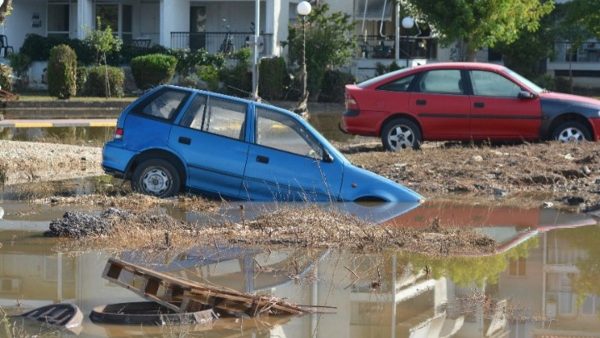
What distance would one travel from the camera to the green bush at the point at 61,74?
33531mm

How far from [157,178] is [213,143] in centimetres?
84

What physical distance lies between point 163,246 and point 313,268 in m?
1.57

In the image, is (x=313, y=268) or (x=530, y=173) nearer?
(x=313, y=268)

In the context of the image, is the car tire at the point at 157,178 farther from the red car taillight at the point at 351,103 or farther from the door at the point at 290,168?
the red car taillight at the point at 351,103

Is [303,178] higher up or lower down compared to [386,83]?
lower down

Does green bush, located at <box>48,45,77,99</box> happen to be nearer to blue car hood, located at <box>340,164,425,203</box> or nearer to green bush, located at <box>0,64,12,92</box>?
green bush, located at <box>0,64,12,92</box>

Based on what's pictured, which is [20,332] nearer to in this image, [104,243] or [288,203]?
[104,243]

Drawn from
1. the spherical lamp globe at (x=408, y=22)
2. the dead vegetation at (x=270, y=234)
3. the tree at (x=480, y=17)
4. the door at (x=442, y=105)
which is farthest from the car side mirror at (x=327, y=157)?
the spherical lamp globe at (x=408, y=22)

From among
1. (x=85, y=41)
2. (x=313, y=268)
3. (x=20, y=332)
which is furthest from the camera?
(x=85, y=41)

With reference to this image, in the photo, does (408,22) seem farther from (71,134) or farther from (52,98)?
(71,134)

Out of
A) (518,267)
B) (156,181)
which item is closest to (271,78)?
(156,181)

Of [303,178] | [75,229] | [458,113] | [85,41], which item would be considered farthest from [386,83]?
[85,41]

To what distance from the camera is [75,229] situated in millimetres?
11102

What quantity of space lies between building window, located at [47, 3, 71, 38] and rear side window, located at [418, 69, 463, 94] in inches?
1153
